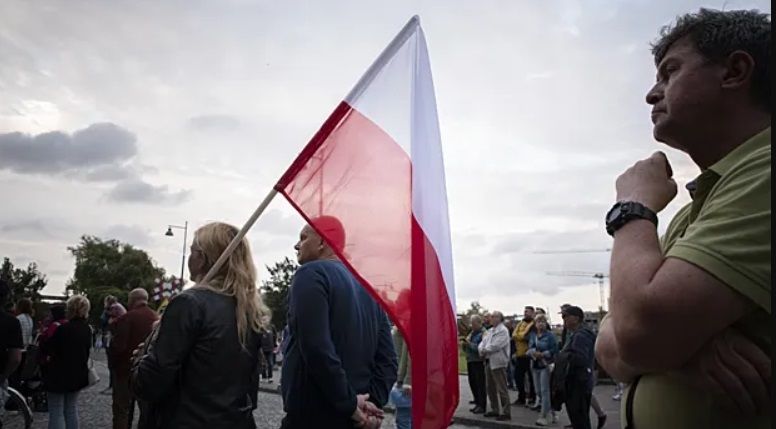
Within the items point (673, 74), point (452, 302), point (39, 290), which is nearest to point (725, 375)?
point (673, 74)

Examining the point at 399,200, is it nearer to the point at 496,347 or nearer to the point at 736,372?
the point at 736,372

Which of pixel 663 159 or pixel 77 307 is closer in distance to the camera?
pixel 663 159

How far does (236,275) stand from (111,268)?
82.4 metres

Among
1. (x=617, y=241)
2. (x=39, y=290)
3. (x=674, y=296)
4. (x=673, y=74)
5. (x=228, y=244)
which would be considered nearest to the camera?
(x=674, y=296)

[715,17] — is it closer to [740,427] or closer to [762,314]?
[762,314]

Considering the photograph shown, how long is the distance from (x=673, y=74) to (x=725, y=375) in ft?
2.33

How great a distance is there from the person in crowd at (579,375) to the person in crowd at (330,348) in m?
5.06

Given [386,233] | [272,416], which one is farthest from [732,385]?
[272,416]

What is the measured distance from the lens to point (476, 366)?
13.5 m

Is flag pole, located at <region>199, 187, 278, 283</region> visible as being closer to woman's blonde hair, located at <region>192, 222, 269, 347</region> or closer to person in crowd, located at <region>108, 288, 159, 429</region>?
woman's blonde hair, located at <region>192, 222, 269, 347</region>

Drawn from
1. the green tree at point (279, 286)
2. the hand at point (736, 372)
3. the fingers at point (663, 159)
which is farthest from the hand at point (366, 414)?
the green tree at point (279, 286)

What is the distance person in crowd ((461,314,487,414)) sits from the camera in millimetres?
13411

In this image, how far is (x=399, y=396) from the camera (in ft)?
21.5

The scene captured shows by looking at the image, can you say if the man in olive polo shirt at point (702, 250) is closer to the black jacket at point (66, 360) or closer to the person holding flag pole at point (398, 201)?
the person holding flag pole at point (398, 201)
